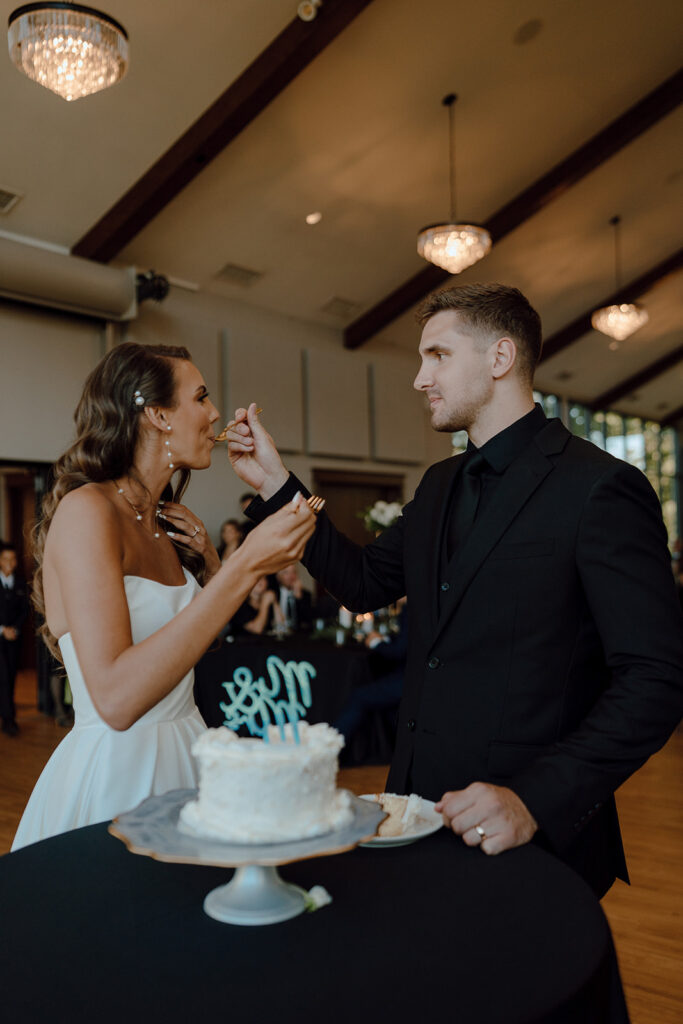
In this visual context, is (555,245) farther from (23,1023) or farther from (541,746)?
(23,1023)

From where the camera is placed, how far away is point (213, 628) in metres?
1.42

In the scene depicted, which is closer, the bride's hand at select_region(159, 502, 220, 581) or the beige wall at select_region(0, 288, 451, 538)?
the bride's hand at select_region(159, 502, 220, 581)

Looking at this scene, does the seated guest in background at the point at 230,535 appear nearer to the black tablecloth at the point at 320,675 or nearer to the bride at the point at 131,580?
the black tablecloth at the point at 320,675

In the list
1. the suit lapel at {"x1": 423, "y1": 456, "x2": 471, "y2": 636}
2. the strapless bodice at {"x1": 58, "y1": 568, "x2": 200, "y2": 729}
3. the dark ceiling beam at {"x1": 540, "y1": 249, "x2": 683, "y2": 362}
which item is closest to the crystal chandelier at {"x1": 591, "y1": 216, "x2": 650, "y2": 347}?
the dark ceiling beam at {"x1": 540, "y1": 249, "x2": 683, "y2": 362}

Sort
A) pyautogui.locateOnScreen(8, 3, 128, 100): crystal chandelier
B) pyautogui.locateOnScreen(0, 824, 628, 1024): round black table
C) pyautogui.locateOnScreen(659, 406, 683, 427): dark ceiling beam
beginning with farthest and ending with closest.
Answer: pyautogui.locateOnScreen(659, 406, 683, 427): dark ceiling beam, pyautogui.locateOnScreen(8, 3, 128, 100): crystal chandelier, pyautogui.locateOnScreen(0, 824, 628, 1024): round black table

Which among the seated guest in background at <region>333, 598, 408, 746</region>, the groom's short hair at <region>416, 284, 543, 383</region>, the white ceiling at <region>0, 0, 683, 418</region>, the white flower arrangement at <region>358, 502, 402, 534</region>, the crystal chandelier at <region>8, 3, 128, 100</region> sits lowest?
the seated guest in background at <region>333, 598, 408, 746</region>

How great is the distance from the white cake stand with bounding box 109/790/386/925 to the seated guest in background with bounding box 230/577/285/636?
5315 mm

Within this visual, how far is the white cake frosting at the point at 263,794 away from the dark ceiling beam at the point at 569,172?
8.19 metres

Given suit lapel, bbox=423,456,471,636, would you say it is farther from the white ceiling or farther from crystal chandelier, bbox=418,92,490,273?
crystal chandelier, bbox=418,92,490,273

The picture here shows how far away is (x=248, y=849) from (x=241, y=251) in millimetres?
7507

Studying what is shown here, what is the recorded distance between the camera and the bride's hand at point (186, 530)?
2.00m

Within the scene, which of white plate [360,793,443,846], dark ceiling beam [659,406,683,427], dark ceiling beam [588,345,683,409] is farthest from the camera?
dark ceiling beam [659,406,683,427]

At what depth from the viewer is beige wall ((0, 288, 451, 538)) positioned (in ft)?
22.6

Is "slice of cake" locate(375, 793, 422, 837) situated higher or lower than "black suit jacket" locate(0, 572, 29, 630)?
lower
